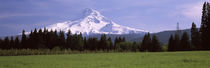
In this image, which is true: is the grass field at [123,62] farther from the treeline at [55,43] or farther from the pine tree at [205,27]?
the treeline at [55,43]

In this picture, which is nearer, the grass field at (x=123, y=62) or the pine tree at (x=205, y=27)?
the grass field at (x=123, y=62)

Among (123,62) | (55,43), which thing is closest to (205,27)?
(123,62)

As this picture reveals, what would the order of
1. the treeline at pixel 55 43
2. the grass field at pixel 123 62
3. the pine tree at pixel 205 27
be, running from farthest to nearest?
the treeline at pixel 55 43 → the pine tree at pixel 205 27 → the grass field at pixel 123 62

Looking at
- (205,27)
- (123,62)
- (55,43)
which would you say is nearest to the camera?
(123,62)

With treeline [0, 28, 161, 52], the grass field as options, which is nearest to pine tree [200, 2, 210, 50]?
the grass field

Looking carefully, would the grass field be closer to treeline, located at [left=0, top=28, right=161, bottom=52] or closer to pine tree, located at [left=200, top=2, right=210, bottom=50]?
pine tree, located at [left=200, top=2, right=210, bottom=50]

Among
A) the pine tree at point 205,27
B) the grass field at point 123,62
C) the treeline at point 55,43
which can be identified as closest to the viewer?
the grass field at point 123,62

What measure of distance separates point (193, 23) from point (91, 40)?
4837cm

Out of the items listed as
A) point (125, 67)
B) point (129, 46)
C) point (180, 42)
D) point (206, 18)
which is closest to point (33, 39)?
point (129, 46)

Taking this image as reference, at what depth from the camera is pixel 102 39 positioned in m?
105

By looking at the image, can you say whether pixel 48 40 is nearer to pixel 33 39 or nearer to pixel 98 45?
pixel 33 39

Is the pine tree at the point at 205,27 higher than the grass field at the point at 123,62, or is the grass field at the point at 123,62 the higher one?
the pine tree at the point at 205,27

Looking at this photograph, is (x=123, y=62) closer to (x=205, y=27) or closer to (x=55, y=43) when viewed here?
(x=205, y=27)

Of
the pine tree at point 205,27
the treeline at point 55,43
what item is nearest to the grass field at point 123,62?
the pine tree at point 205,27
